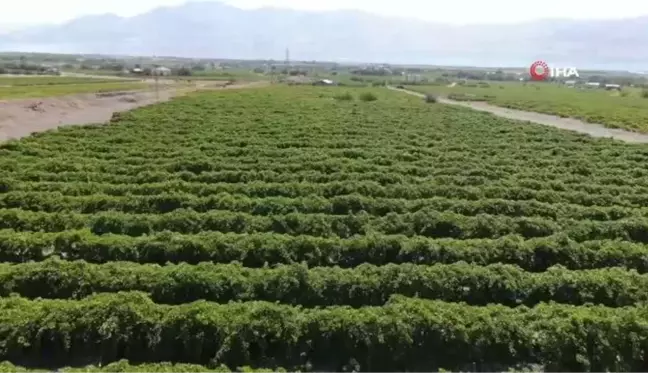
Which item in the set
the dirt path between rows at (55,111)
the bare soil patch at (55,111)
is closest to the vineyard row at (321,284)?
the dirt path between rows at (55,111)

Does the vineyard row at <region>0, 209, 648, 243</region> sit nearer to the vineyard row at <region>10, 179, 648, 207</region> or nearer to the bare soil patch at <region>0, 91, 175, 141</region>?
the vineyard row at <region>10, 179, 648, 207</region>

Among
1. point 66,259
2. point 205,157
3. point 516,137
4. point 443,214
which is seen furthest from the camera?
point 516,137

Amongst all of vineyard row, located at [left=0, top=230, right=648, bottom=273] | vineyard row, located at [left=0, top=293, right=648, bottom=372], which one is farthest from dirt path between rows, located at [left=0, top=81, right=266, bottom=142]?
vineyard row, located at [left=0, top=293, right=648, bottom=372]

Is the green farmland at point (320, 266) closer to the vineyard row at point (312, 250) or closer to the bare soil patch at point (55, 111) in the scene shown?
the vineyard row at point (312, 250)

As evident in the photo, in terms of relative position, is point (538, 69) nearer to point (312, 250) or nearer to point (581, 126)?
point (581, 126)

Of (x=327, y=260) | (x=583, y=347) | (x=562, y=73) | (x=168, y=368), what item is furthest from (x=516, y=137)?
(x=562, y=73)

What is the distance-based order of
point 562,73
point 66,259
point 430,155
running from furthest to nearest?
1. point 562,73
2. point 430,155
3. point 66,259

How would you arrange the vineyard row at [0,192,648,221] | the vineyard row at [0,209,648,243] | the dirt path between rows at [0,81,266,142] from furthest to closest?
1. the dirt path between rows at [0,81,266,142]
2. the vineyard row at [0,192,648,221]
3. the vineyard row at [0,209,648,243]

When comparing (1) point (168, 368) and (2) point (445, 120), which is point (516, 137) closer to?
(2) point (445, 120)

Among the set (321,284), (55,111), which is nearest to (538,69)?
(55,111)
